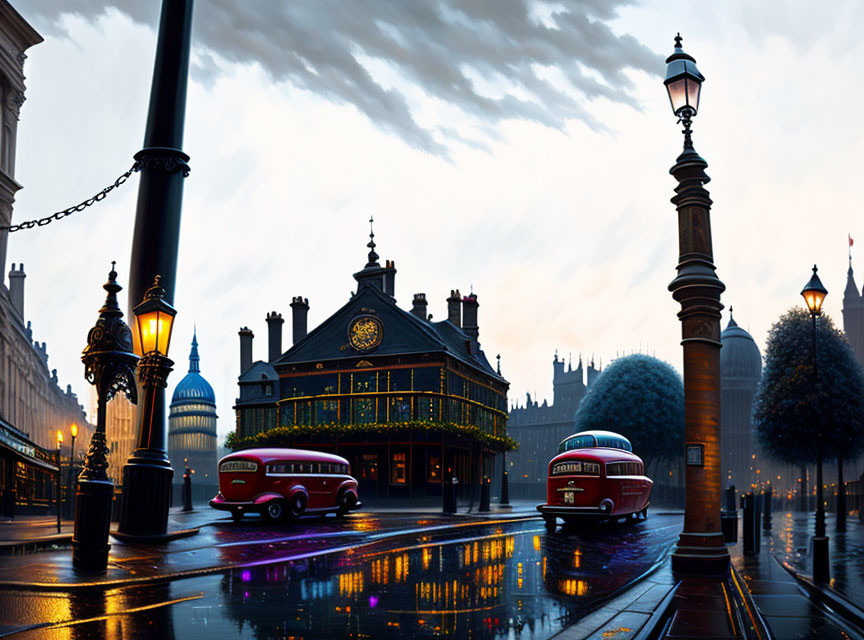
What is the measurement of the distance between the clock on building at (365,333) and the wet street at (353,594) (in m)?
30.3

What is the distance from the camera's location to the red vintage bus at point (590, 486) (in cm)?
2244

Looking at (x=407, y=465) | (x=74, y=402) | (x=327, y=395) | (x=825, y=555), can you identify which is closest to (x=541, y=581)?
(x=825, y=555)

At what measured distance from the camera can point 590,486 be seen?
22.5 meters

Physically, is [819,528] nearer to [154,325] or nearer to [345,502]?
[154,325]

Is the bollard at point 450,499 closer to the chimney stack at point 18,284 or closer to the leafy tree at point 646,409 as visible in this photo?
the leafy tree at point 646,409

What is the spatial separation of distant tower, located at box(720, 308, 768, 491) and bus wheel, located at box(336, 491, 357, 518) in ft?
327

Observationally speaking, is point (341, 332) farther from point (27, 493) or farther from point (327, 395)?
point (27, 493)

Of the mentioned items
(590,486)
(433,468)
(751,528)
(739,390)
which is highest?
(739,390)

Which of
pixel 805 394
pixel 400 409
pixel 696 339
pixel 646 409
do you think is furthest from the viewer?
pixel 646 409

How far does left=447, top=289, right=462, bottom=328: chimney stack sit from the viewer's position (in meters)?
56.0

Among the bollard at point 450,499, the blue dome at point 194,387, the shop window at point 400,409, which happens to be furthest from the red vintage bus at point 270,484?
the blue dome at point 194,387

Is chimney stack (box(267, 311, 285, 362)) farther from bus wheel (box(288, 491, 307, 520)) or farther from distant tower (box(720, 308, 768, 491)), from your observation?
distant tower (box(720, 308, 768, 491))

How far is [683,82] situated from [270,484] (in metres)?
15.5

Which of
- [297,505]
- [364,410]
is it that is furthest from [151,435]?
[364,410]
